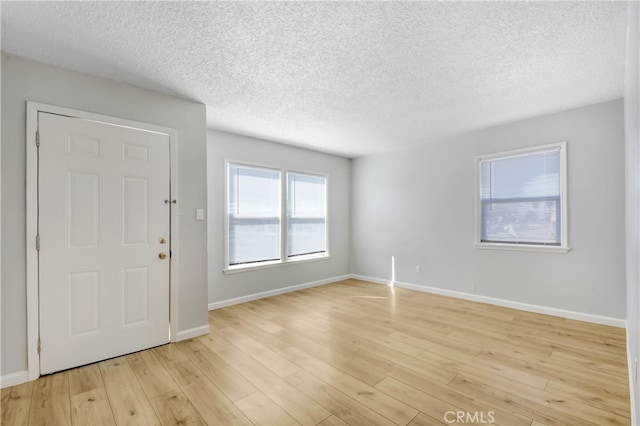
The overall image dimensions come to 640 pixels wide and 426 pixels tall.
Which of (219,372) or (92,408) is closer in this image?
(92,408)

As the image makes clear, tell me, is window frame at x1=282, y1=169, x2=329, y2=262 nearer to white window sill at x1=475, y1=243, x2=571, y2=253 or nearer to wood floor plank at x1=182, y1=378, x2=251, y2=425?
white window sill at x1=475, y1=243, x2=571, y2=253

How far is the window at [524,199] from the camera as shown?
373 cm

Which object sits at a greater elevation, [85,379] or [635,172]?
[635,172]

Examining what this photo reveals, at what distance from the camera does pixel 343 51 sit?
2.28 m

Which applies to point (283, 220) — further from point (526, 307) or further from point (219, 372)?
point (526, 307)

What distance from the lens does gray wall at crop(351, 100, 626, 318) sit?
3.37 m

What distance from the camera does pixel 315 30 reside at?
203cm

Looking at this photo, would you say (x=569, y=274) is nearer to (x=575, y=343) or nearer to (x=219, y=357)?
(x=575, y=343)

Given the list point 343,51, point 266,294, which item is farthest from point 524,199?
point 266,294

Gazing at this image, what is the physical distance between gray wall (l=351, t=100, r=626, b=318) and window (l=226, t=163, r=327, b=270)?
1.04m

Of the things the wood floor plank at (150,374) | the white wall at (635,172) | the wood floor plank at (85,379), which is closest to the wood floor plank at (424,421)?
the white wall at (635,172)

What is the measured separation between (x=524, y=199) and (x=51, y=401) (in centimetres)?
533

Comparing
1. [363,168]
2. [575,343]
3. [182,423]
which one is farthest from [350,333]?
[363,168]

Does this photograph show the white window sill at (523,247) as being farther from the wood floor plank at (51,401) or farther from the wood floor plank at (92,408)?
the wood floor plank at (51,401)
